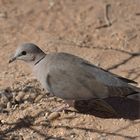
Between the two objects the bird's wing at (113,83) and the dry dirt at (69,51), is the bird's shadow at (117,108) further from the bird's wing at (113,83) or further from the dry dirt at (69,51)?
the bird's wing at (113,83)

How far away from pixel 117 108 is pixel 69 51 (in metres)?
1.30

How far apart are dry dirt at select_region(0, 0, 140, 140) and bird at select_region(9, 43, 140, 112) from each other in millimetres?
244

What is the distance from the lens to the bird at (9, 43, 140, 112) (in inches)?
187

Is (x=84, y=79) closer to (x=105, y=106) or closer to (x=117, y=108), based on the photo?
(x=105, y=106)

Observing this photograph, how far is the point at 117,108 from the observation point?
5.13 metres

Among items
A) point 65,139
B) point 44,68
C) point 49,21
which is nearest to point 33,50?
point 44,68

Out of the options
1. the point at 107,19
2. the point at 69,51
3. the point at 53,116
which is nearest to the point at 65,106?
the point at 53,116

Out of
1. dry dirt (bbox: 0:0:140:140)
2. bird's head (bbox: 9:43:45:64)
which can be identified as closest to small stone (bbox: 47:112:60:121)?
dry dirt (bbox: 0:0:140:140)

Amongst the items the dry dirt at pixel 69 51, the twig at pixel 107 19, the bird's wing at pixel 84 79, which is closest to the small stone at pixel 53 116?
the dry dirt at pixel 69 51

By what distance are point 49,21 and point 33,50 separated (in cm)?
171

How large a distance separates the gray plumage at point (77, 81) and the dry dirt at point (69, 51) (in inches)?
12.2

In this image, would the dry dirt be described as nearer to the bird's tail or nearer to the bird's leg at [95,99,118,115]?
the bird's leg at [95,99,118,115]

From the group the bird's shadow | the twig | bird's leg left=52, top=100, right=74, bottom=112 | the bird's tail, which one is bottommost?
the bird's shadow

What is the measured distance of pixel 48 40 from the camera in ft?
20.9
